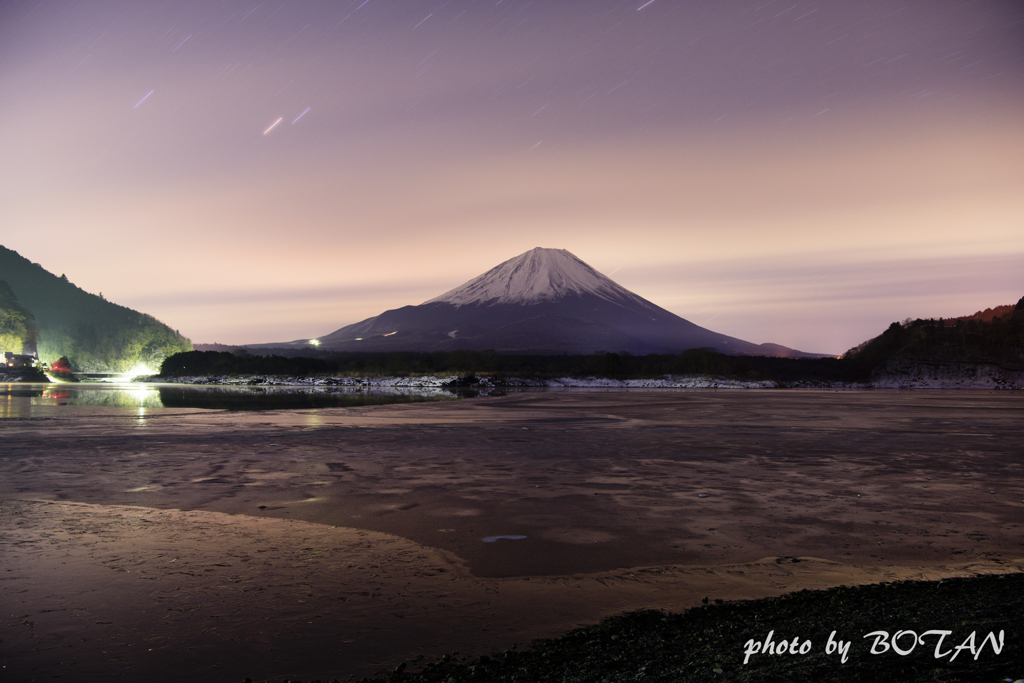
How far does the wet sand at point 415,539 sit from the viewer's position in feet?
17.9

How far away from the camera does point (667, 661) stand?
4691mm

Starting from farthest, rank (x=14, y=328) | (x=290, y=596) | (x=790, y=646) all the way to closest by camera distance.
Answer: (x=14, y=328) → (x=290, y=596) → (x=790, y=646)

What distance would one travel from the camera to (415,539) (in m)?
8.62

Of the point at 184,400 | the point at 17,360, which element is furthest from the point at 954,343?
the point at 17,360

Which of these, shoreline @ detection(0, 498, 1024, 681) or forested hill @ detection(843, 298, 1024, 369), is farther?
forested hill @ detection(843, 298, 1024, 369)

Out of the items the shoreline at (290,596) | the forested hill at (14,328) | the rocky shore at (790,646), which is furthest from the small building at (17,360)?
the rocky shore at (790,646)

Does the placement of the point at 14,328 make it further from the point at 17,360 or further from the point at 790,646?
the point at 790,646

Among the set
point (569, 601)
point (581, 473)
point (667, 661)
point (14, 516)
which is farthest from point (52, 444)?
point (667, 661)

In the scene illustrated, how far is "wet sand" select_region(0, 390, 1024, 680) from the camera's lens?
5.45 m

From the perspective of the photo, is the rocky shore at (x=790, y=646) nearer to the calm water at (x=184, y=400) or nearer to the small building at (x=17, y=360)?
the calm water at (x=184, y=400)

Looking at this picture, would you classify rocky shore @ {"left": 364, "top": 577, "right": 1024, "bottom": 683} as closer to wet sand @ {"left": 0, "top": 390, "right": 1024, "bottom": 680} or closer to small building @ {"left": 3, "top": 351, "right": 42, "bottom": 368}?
wet sand @ {"left": 0, "top": 390, "right": 1024, "bottom": 680}

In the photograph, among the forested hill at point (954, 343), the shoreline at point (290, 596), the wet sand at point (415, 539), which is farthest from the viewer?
the forested hill at point (954, 343)

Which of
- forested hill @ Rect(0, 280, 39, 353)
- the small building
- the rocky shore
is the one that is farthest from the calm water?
forested hill @ Rect(0, 280, 39, 353)

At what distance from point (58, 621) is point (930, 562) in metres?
9.41
